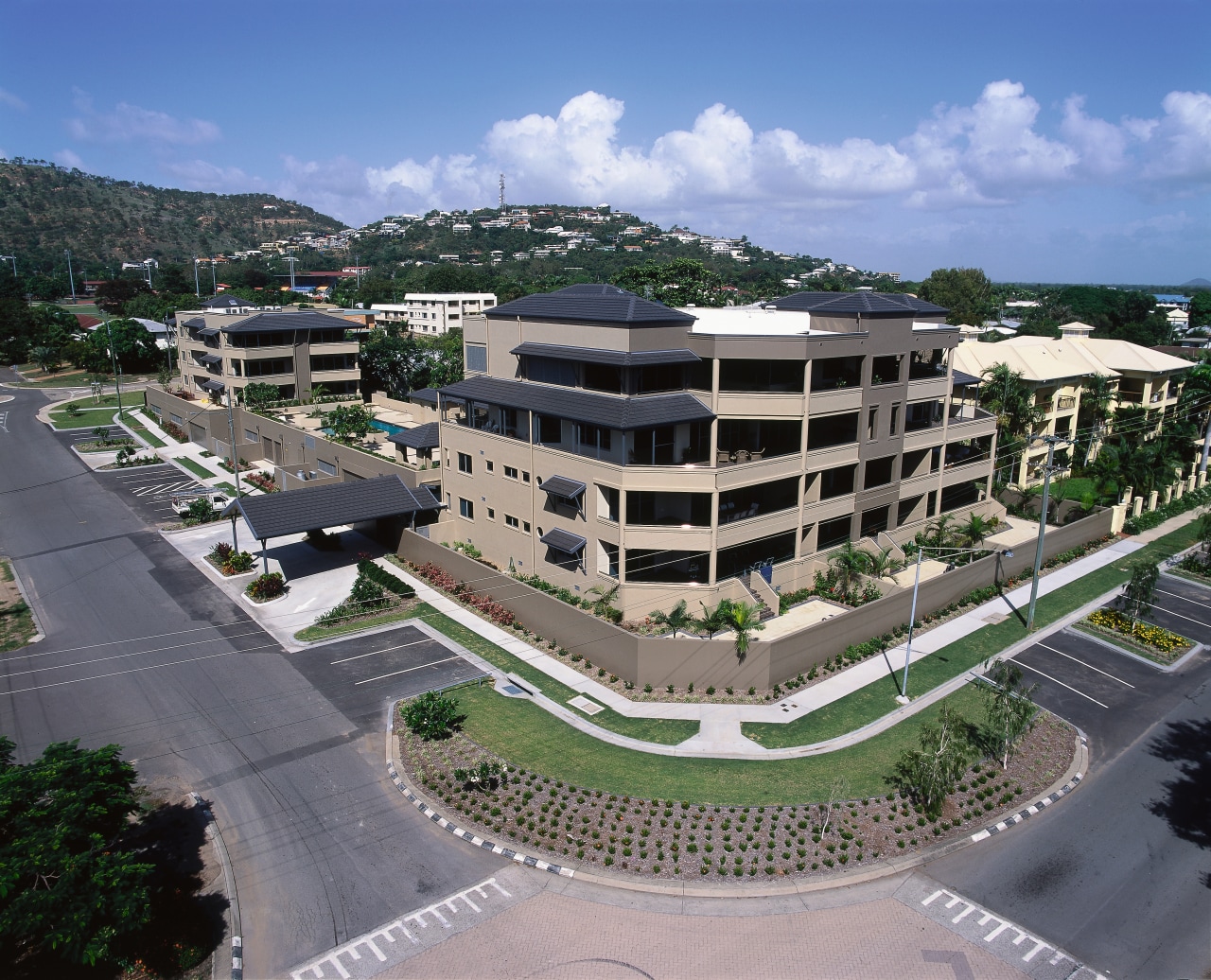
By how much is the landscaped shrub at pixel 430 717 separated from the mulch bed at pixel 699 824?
1236 millimetres

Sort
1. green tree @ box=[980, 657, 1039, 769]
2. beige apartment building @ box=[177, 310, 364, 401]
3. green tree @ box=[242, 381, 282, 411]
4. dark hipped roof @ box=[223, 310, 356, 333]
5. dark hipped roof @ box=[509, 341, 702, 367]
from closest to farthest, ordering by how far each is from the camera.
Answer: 1. green tree @ box=[980, 657, 1039, 769]
2. dark hipped roof @ box=[509, 341, 702, 367]
3. green tree @ box=[242, 381, 282, 411]
4. dark hipped roof @ box=[223, 310, 356, 333]
5. beige apartment building @ box=[177, 310, 364, 401]

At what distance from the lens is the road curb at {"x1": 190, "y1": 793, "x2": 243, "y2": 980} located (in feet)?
60.9

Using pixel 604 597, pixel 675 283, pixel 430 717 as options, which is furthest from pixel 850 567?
pixel 675 283

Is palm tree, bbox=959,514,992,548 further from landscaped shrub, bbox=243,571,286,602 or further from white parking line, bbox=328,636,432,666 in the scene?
landscaped shrub, bbox=243,571,286,602

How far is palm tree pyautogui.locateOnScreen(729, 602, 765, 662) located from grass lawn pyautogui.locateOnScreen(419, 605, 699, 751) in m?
3.26

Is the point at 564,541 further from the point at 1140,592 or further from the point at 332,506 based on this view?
the point at 1140,592

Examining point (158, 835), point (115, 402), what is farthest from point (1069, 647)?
point (115, 402)

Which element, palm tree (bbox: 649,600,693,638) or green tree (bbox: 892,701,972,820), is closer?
green tree (bbox: 892,701,972,820)

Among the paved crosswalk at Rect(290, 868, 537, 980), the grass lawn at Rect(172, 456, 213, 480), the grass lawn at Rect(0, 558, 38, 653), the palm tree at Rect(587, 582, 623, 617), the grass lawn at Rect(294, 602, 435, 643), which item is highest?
the palm tree at Rect(587, 582, 623, 617)

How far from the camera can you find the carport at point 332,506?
137 feet

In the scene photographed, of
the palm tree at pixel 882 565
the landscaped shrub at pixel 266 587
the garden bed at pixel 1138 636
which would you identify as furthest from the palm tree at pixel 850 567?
the landscaped shrub at pixel 266 587

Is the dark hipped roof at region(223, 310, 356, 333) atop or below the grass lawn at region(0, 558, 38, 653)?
atop

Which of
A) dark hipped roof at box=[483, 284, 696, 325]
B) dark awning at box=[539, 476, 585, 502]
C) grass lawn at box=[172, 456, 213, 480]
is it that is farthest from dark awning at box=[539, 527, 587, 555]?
grass lawn at box=[172, 456, 213, 480]

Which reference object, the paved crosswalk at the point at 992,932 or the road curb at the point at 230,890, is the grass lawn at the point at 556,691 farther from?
the road curb at the point at 230,890
